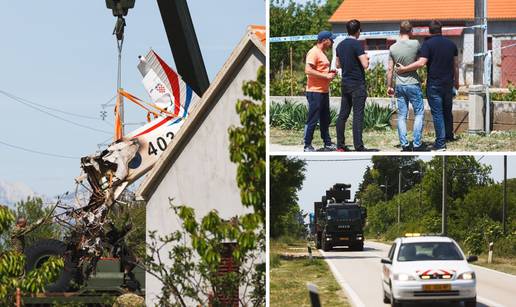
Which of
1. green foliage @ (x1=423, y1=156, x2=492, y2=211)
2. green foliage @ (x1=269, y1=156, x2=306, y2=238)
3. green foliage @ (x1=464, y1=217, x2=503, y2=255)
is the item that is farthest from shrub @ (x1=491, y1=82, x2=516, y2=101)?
green foliage @ (x1=269, y1=156, x2=306, y2=238)

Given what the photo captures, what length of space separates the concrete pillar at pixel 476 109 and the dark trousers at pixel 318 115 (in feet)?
3.32

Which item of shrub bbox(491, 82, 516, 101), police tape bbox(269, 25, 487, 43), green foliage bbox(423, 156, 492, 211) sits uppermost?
police tape bbox(269, 25, 487, 43)

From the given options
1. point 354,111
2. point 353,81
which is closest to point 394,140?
point 354,111

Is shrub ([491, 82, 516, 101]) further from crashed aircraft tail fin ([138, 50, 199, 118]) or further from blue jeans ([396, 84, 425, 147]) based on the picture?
crashed aircraft tail fin ([138, 50, 199, 118])

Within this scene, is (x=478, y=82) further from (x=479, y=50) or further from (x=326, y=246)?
(x=326, y=246)

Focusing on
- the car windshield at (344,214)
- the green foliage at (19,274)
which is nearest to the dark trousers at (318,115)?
the car windshield at (344,214)

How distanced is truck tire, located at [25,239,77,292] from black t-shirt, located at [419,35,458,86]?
1302cm

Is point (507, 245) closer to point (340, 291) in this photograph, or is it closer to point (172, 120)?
point (340, 291)

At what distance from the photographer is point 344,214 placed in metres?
8.69

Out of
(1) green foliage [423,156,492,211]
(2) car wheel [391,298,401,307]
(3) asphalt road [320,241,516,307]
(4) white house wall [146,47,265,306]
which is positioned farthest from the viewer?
(4) white house wall [146,47,265,306]

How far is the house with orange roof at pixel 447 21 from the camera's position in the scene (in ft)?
28.8

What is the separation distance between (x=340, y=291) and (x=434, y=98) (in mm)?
1491

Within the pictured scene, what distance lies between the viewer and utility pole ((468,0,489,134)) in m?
8.84

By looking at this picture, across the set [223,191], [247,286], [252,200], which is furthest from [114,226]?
[252,200]
